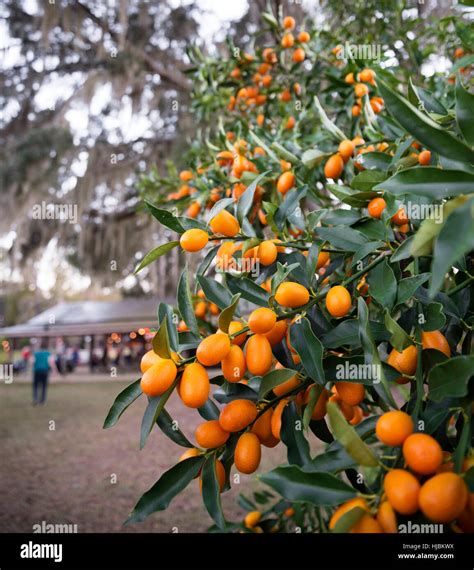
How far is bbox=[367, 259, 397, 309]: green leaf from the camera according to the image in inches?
20.4

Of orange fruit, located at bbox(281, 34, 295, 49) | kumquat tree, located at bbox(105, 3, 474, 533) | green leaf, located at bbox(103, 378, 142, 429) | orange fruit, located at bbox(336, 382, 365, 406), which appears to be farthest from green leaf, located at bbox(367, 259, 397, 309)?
orange fruit, located at bbox(281, 34, 295, 49)

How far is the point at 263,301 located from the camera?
562mm

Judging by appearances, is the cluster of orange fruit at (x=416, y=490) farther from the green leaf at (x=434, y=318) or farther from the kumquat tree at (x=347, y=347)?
the green leaf at (x=434, y=318)

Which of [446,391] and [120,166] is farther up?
[120,166]

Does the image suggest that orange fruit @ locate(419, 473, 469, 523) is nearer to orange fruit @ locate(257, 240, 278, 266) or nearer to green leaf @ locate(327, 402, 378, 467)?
green leaf @ locate(327, 402, 378, 467)

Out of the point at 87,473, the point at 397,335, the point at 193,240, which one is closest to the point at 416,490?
the point at 397,335

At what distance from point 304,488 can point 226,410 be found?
130 mm

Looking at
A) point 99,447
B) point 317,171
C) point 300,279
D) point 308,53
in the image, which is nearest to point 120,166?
point 99,447

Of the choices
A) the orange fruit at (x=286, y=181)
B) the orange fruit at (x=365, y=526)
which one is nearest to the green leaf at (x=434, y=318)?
the orange fruit at (x=365, y=526)

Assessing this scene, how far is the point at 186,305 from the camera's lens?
55cm

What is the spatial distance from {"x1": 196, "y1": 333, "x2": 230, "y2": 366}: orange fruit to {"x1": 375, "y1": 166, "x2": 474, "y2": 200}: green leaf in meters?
0.23

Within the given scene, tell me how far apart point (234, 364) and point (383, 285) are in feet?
0.69

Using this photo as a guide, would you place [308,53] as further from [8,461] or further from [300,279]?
[8,461]

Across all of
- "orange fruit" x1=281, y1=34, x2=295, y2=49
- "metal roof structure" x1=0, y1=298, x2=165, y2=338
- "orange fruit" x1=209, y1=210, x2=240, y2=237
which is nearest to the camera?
"orange fruit" x1=209, y1=210, x2=240, y2=237
